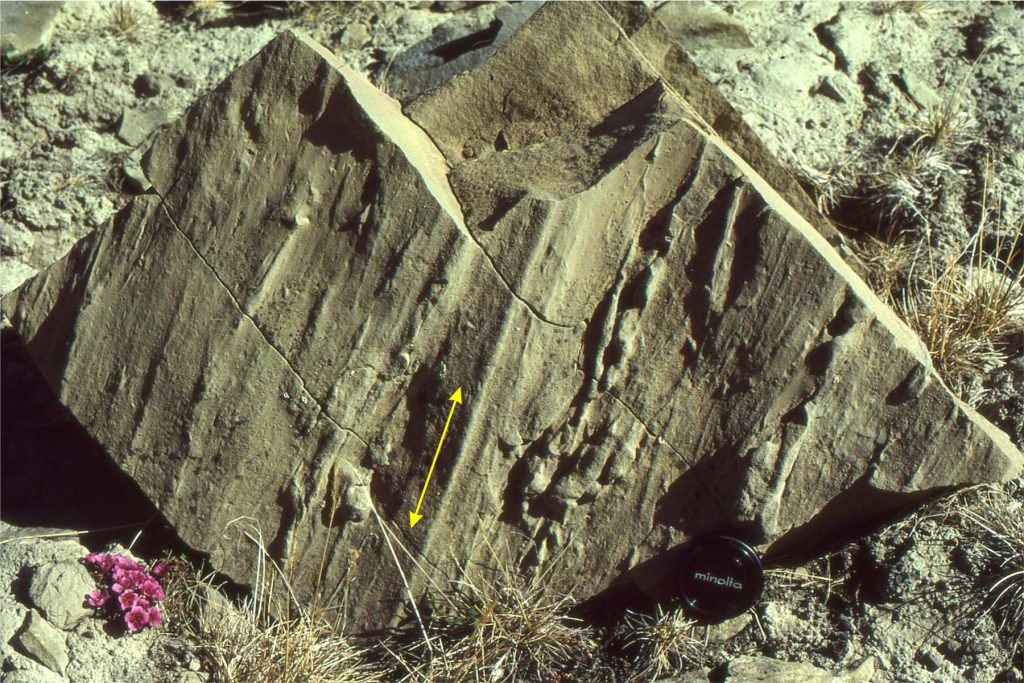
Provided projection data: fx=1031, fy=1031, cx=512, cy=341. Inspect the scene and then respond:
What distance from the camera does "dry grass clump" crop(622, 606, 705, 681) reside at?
282 centimetres

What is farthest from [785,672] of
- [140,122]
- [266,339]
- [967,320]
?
[140,122]

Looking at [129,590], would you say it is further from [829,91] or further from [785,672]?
[829,91]

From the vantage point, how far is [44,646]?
2881 millimetres

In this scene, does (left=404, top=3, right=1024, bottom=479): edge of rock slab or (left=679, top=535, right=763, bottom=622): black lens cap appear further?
(left=404, top=3, right=1024, bottom=479): edge of rock slab

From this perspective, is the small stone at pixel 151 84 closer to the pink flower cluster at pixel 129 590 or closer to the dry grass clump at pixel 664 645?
the pink flower cluster at pixel 129 590

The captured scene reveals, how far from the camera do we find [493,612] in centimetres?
283

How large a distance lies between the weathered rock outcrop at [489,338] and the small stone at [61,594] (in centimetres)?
34

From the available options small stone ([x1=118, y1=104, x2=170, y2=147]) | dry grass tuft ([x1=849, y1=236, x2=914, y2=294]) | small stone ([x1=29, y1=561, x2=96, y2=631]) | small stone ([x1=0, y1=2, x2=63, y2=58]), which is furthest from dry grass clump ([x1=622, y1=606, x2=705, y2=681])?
small stone ([x1=0, y1=2, x2=63, y2=58])

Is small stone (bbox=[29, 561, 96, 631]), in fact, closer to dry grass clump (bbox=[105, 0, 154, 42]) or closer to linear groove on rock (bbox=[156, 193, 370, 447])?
linear groove on rock (bbox=[156, 193, 370, 447])

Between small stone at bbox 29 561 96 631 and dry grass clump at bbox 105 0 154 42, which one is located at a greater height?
dry grass clump at bbox 105 0 154 42

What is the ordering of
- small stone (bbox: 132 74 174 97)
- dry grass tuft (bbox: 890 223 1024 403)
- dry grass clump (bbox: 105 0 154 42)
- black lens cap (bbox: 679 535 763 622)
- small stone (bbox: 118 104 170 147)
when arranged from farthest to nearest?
dry grass clump (bbox: 105 0 154 42) < small stone (bbox: 132 74 174 97) < small stone (bbox: 118 104 170 147) < dry grass tuft (bbox: 890 223 1024 403) < black lens cap (bbox: 679 535 763 622)

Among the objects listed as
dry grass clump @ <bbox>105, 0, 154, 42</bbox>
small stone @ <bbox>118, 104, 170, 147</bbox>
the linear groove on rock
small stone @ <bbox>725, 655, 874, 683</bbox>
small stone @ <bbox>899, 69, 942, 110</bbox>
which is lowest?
small stone @ <bbox>725, 655, 874, 683</bbox>

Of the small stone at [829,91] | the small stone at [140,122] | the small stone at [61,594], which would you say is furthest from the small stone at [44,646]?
the small stone at [829,91]

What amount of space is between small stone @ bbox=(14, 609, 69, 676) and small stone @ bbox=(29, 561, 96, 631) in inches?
1.9
